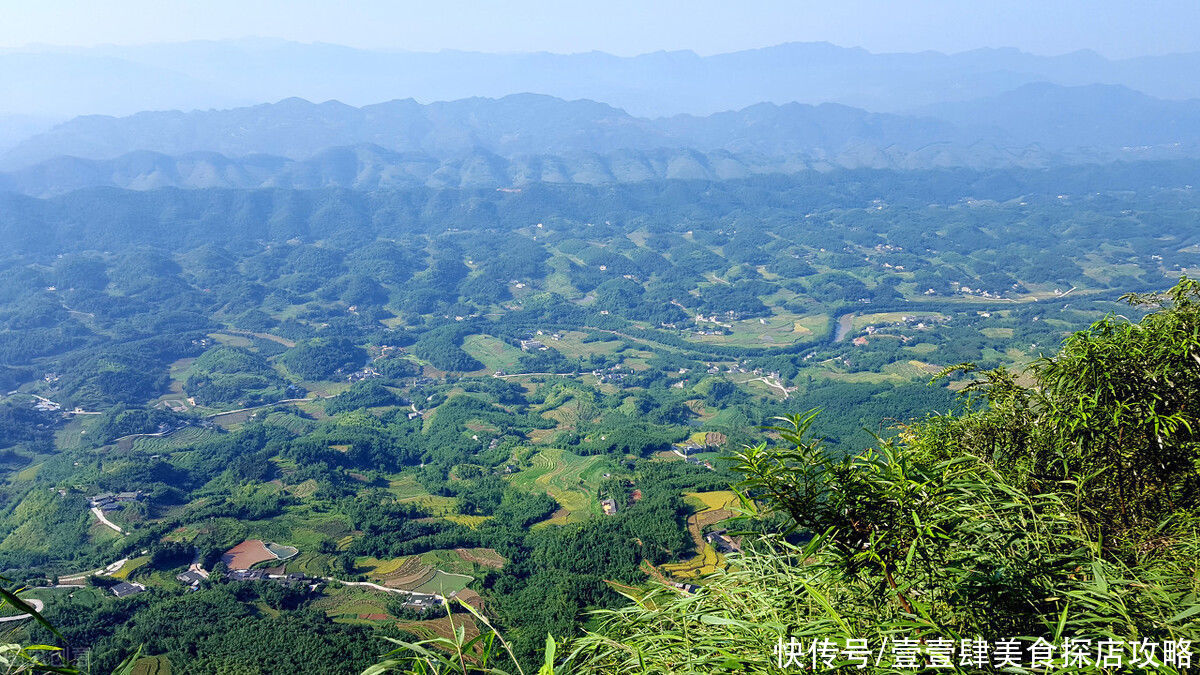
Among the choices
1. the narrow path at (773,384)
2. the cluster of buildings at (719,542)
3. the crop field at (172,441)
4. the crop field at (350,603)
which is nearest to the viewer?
the crop field at (350,603)

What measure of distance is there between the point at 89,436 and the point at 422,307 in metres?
43.8

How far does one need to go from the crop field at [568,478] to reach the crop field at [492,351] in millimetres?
26056

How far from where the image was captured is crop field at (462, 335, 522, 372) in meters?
70.8

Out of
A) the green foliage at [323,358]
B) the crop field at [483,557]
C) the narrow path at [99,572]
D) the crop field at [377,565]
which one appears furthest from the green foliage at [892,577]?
the green foliage at [323,358]

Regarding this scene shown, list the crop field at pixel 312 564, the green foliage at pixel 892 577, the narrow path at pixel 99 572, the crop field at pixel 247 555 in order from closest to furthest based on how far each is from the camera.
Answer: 1. the green foliage at pixel 892 577
2. the narrow path at pixel 99 572
3. the crop field at pixel 312 564
4. the crop field at pixel 247 555

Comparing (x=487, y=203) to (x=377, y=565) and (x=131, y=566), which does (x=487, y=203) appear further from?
(x=131, y=566)

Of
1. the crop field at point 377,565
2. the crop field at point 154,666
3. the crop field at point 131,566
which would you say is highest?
the crop field at point 154,666

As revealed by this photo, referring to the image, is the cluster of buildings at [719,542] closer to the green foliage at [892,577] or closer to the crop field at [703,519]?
the crop field at [703,519]

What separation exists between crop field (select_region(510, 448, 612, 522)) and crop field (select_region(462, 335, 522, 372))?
1026 inches

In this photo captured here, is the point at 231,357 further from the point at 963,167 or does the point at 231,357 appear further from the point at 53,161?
the point at 963,167

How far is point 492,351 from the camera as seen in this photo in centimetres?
7462

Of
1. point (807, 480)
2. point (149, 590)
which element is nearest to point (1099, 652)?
point (807, 480)

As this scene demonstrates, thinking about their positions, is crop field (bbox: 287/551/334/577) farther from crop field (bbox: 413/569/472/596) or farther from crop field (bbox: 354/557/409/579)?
crop field (bbox: 413/569/472/596)

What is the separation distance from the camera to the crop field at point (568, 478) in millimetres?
37312
